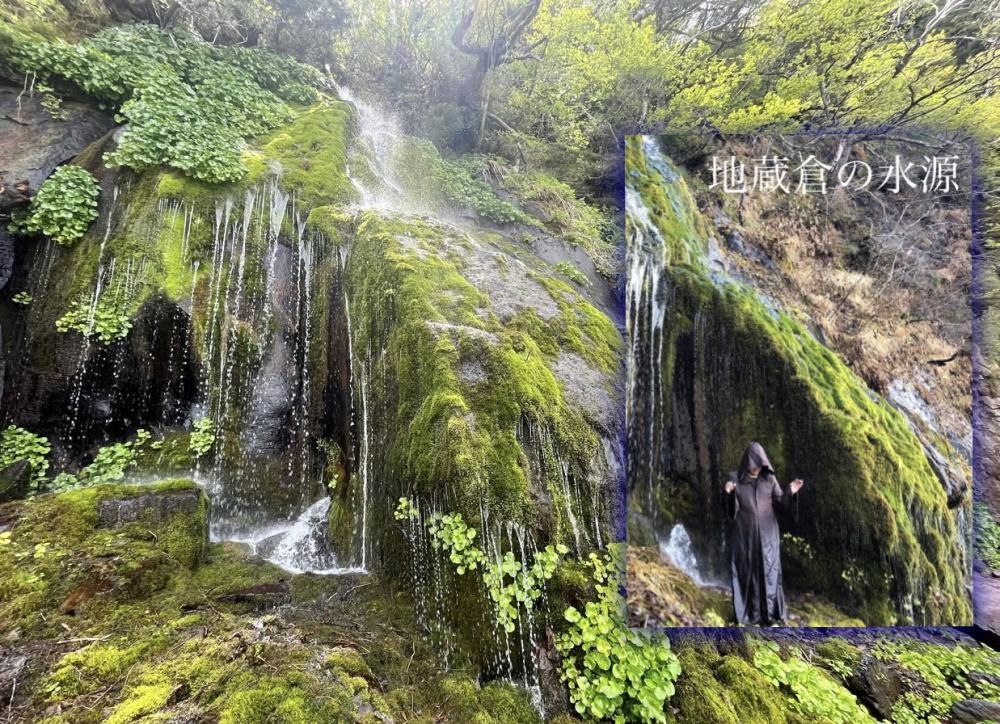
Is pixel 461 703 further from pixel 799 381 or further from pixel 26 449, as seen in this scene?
pixel 26 449

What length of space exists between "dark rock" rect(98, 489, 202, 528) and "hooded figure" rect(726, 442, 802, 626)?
5.30 metres

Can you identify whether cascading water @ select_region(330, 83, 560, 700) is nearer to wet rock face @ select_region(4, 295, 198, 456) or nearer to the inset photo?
the inset photo

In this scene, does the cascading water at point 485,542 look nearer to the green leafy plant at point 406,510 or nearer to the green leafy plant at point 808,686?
the green leafy plant at point 406,510

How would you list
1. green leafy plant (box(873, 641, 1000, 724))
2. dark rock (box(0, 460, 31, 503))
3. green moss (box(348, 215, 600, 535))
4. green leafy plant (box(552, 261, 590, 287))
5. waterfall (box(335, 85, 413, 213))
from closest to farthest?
green moss (box(348, 215, 600, 535)) → green leafy plant (box(873, 641, 1000, 724)) → dark rock (box(0, 460, 31, 503)) → green leafy plant (box(552, 261, 590, 287)) → waterfall (box(335, 85, 413, 213))

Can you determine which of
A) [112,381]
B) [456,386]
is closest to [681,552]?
[456,386]

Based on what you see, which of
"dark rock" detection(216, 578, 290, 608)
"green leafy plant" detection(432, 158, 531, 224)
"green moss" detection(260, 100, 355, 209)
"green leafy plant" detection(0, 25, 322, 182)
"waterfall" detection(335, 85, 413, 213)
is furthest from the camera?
"green leafy plant" detection(432, 158, 531, 224)

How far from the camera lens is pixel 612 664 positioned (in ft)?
10.6

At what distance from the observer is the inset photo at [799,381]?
3.24 m

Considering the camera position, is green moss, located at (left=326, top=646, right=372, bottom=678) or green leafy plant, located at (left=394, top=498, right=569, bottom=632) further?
green leafy plant, located at (left=394, top=498, right=569, bottom=632)

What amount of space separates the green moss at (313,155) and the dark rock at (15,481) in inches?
178

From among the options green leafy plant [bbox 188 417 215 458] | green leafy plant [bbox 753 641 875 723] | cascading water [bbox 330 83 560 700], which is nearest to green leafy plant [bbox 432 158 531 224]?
cascading water [bbox 330 83 560 700]

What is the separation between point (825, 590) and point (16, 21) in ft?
37.6

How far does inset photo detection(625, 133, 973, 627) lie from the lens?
3240 mm

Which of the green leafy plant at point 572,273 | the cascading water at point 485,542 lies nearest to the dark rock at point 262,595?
the cascading water at point 485,542
